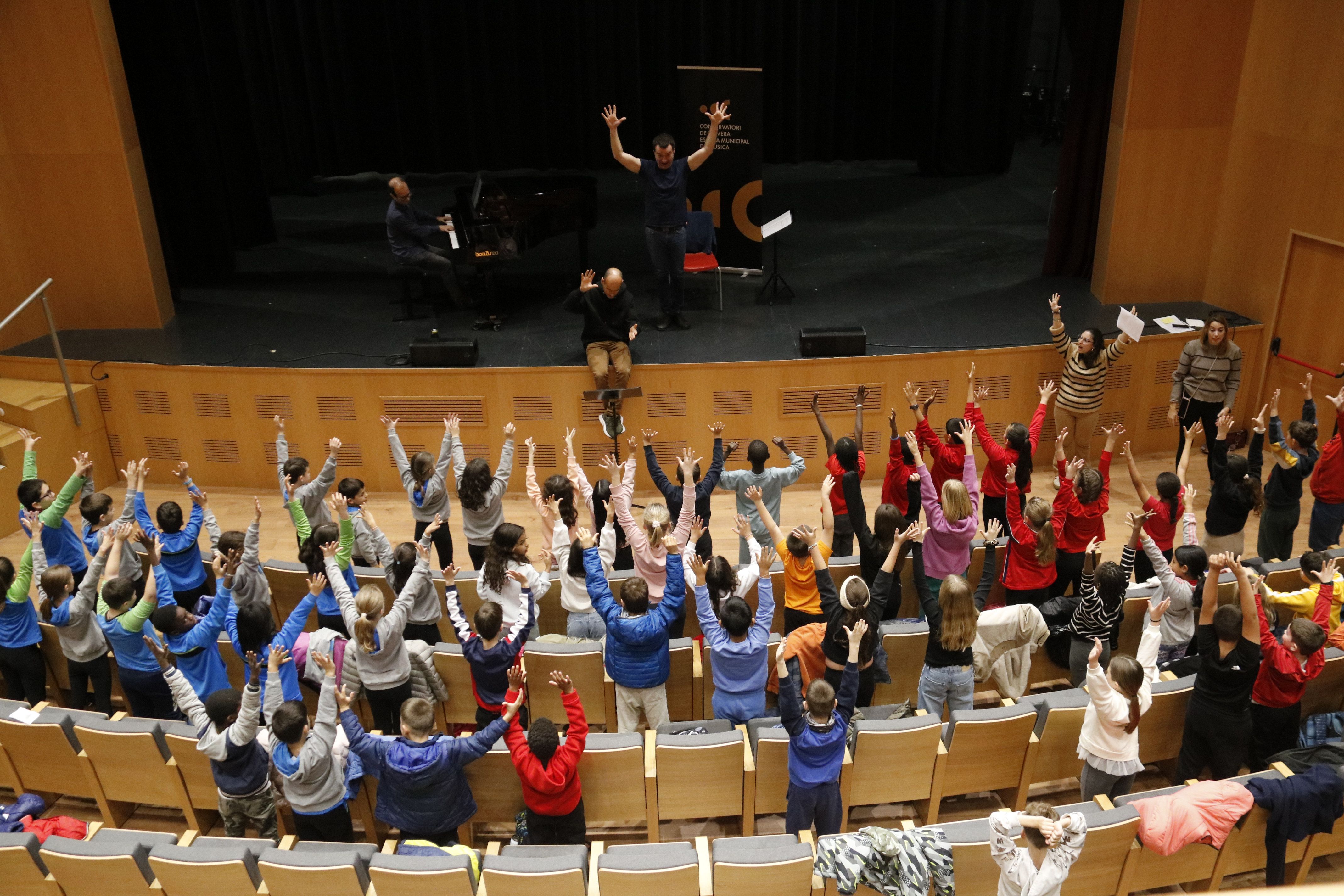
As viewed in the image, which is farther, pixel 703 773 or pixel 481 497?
pixel 481 497

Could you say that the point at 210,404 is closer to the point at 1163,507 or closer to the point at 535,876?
the point at 535,876

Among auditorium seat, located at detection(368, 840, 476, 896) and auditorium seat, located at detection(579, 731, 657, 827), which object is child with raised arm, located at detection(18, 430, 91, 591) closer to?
auditorium seat, located at detection(368, 840, 476, 896)

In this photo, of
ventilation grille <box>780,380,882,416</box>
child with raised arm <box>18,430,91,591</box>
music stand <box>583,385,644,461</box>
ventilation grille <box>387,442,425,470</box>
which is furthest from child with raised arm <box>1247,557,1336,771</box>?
ventilation grille <box>387,442,425,470</box>

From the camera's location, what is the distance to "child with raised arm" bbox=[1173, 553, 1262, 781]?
422 centimetres

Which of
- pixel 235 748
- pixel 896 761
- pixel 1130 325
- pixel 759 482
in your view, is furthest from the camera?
pixel 1130 325

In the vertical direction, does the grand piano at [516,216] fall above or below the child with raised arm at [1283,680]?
above

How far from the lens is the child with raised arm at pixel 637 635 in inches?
181

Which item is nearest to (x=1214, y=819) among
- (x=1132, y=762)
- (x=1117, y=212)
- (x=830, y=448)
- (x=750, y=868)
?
(x=1132, y=762)

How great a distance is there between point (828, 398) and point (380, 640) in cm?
465

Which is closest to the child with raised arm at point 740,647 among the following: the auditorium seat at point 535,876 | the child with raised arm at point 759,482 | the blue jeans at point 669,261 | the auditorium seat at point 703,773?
the auditorium seat at point 703,773

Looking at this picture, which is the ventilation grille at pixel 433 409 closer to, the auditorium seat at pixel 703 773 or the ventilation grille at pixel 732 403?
the ventilation grille at pixel 732 403

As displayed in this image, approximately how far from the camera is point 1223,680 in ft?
14.2

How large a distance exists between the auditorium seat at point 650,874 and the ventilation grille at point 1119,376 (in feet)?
20.0

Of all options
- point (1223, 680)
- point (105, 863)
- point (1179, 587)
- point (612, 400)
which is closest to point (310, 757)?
point (105, 863)
